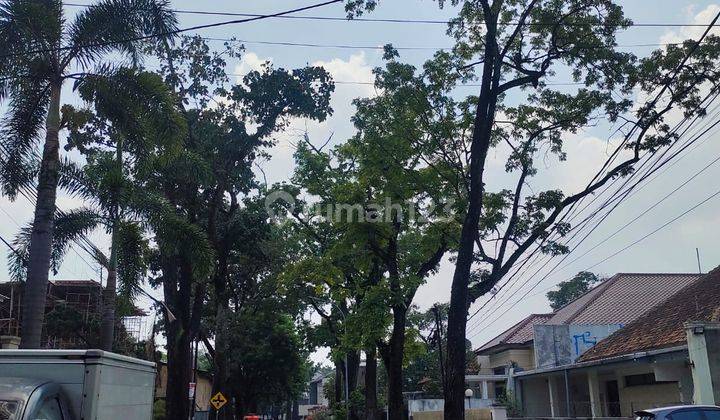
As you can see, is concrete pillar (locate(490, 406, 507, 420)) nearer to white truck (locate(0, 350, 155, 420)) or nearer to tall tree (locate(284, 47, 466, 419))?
tall tree (locate(284, 47, 466, 419))

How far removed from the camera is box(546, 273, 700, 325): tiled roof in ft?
101

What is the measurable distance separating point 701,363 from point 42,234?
1475 centimetres

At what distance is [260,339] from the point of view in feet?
133

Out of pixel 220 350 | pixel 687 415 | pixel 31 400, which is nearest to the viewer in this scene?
pixel 31 400

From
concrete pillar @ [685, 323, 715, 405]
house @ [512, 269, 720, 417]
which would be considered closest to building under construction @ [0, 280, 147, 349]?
house @ [512, 269, 720, 417]

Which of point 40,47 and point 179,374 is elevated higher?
point 40,47

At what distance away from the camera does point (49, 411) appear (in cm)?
664

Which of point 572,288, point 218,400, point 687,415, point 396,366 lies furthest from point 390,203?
point 572,288

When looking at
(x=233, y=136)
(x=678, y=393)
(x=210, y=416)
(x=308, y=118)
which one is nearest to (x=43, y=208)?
(x=233, y=136)

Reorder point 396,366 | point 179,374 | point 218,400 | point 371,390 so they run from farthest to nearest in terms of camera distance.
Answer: point 218,400, point 371,390, point 396,366, point 179,374

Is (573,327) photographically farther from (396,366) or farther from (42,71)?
(42,71)

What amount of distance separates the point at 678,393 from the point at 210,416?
30.1 m

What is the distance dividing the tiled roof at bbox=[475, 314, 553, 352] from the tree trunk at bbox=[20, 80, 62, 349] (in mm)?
26839

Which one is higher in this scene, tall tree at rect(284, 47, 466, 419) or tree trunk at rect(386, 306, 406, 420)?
tall tree at rect(284, 47, 466, 419)
